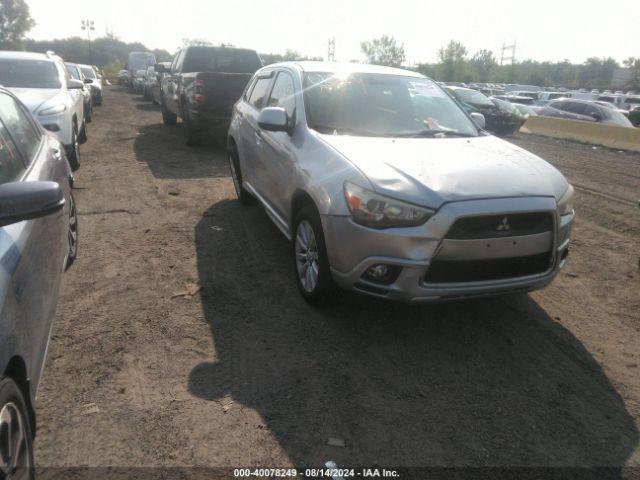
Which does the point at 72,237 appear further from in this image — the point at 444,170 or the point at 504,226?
the point at 504,226

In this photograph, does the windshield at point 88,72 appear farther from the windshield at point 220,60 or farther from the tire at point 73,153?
the tire at point 73,153

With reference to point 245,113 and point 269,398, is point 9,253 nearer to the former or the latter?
point 269,398

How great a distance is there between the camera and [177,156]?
390 inches

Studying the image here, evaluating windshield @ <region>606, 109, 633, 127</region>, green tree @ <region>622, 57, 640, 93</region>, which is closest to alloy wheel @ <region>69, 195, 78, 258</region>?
windshield @ <region>606, 109, 633, 127</region>

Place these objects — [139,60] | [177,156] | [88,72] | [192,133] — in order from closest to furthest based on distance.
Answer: [177,156]
[192,133]
[88,72]
[139,60]

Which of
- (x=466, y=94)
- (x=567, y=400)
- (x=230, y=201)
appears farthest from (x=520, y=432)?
(x=466, y=94)

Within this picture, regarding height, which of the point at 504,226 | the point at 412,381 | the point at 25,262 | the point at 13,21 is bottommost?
the point at 412,381

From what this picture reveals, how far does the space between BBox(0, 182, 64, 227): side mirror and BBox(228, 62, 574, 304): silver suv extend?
1.77 m

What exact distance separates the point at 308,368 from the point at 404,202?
1.21 metres

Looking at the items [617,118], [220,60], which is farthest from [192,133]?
[617,118]

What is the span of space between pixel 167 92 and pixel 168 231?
28.3 feet

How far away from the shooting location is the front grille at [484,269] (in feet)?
10.5

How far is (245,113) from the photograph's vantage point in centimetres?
596

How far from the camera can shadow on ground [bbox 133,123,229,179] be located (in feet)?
28.0
